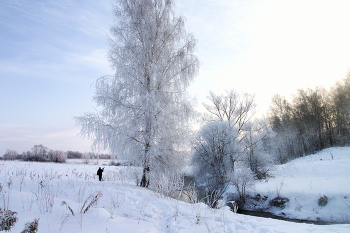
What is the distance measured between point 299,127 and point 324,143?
4.16 metres

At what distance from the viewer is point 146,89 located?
8203mm

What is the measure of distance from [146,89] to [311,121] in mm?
31133

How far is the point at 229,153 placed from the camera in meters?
13.6

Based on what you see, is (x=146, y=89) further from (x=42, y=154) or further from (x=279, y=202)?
(x=42, y=154)

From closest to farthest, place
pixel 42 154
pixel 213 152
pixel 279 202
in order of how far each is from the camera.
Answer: pixel 279 202, pixel 213 152, pixel 42 154

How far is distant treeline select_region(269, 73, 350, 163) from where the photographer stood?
24266mm

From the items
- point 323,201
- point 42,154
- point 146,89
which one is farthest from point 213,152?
point 42,154

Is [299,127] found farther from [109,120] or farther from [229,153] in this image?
[109,120]

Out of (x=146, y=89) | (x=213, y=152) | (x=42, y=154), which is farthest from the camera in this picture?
(x=42, y=154)

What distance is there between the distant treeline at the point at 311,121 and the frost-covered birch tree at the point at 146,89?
63.5ft

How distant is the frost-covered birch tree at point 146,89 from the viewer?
7.40 metres

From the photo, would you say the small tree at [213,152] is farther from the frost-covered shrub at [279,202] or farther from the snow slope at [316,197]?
the frost-covered shrub at [279,202]

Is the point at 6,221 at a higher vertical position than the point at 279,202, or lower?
higher

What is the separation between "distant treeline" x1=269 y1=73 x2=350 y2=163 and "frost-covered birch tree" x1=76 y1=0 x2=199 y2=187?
19.4m
